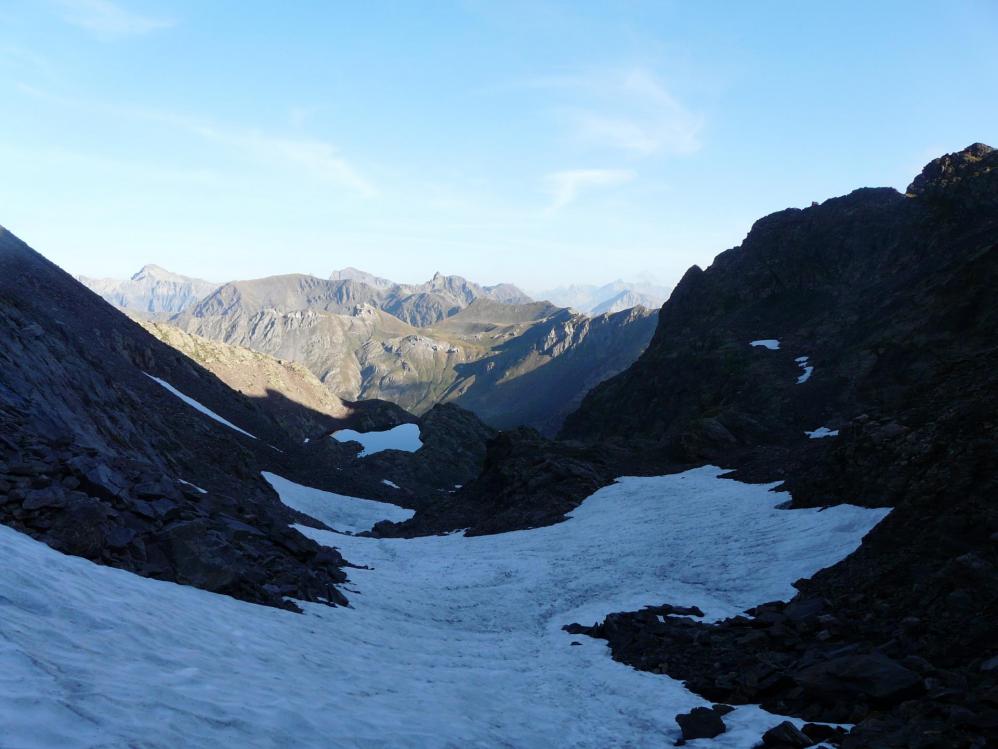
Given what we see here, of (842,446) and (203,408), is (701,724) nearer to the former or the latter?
(842,446)

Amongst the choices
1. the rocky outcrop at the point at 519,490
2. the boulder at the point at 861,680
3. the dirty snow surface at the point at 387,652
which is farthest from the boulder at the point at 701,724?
the rocky outcrop at the point at 519,490

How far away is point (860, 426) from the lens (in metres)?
27.6

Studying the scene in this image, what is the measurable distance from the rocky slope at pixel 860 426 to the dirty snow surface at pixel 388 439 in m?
23.1

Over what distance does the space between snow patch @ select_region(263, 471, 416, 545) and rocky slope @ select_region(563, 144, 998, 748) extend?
2199 centimetres

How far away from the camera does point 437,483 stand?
79.1 metres

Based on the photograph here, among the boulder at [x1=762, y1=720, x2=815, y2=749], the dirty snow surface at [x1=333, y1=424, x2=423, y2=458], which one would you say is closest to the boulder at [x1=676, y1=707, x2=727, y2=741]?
the boulder at [x1=762, y1=720, x2=815, y2=749]

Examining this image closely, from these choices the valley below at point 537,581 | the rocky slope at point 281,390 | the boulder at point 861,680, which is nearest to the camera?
the valley below at point 537,581

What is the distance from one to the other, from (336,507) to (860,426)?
40.1 m

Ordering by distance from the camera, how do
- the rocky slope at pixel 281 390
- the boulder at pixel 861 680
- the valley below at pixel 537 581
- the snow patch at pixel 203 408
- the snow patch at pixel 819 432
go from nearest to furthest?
the valley below at pixel 537 581 < the boulder at pixel 861 680 < the snow patch at pixel 819 432 < the snow patch at pixel 203 408 < the rocky slope at pixel 281 390

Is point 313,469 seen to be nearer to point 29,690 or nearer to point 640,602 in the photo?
point 640,602

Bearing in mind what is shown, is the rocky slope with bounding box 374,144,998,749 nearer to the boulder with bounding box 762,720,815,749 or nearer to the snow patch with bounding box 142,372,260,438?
the boulder with bounding box 762,720,815,749

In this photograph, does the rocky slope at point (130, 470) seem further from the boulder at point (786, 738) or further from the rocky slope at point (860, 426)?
the boulder at point (786, 738)

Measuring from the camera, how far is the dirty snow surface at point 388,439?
90875 mm

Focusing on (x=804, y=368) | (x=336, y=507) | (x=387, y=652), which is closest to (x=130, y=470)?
(x=387, y=652)
